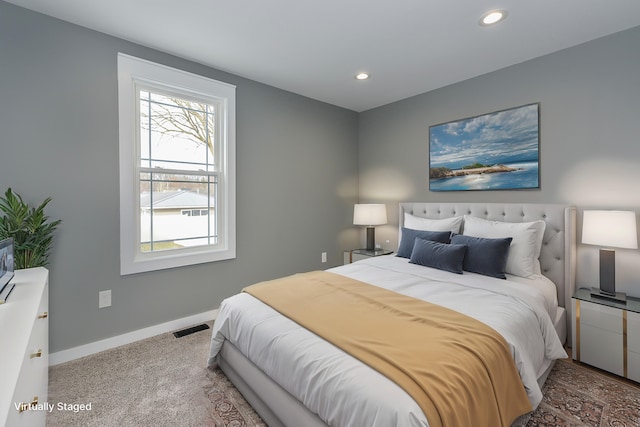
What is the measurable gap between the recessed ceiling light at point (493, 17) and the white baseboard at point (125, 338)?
11.6 feet

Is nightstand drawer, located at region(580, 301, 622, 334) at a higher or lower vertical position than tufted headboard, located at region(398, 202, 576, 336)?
lower

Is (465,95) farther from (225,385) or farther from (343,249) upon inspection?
(225,385)

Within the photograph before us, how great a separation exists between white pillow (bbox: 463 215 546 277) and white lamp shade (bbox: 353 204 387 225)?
1383 millimetres

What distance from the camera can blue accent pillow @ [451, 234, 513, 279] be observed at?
2.41 metres

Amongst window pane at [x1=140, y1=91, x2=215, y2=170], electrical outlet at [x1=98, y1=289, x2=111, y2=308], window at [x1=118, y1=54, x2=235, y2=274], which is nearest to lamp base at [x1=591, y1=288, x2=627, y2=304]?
window at [x1=118, y1=54, x2=235, y2=274]

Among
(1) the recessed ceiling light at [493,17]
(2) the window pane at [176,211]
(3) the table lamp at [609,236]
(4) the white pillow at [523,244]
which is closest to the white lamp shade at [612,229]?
(3) the table lamp at [609,236]

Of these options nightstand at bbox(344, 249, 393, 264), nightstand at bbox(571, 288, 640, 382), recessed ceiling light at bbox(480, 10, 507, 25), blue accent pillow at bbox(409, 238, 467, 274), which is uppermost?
recessed ceiling light at bbox(480, 10, 507, 25)

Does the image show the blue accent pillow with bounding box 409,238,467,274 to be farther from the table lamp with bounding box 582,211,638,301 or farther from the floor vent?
the floor vent

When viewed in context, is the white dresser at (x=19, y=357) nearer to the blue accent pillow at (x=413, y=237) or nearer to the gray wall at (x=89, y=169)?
the gray wall at (x=89, y=169)

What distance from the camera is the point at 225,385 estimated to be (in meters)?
1.97

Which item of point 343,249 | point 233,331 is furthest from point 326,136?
point 233,331

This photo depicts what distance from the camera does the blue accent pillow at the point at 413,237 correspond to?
2865 mm

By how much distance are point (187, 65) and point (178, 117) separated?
0.50m

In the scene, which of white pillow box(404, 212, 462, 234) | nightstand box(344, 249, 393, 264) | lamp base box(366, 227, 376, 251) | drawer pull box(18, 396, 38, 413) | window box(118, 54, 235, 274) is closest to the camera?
drawer pull box(18, 396, 38, 413)
